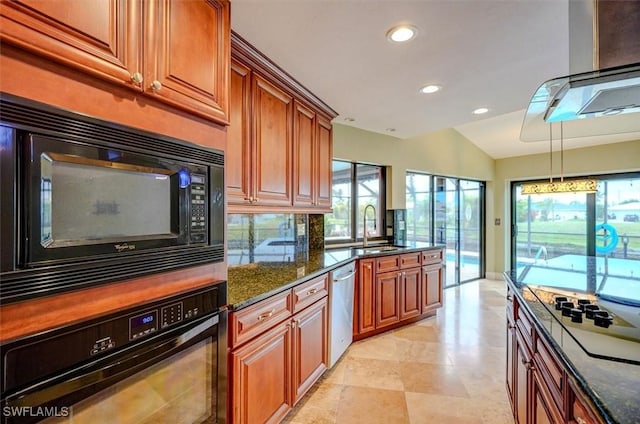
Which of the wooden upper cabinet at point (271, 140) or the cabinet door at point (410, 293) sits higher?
the wooden upper cabinet at point (271, 140)

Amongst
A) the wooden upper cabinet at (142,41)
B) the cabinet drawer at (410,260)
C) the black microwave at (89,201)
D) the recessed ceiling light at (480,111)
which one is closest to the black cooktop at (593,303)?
the cabinet drawer at (410,260)

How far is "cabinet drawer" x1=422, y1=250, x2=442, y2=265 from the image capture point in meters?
3.63

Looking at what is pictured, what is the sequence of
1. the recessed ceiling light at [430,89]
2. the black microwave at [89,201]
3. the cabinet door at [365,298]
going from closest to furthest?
the black microwave at [89,201] → the recessed ceiling light at [430,89] → the cabinet door at [365,298]

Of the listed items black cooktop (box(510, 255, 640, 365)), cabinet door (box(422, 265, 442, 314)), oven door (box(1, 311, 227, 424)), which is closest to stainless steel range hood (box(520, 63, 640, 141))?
black cooktop (box(510, 255, 640, 365))

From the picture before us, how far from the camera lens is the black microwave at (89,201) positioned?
690 millimetres

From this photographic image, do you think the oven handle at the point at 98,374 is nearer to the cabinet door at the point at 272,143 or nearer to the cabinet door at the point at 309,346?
the cabinet door at the point at 309,346

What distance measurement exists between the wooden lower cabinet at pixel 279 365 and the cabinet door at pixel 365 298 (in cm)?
75

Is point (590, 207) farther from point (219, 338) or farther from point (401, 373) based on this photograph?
point (219, 338)

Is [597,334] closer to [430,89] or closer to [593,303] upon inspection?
[593,303]

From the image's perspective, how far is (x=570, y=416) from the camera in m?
0.92

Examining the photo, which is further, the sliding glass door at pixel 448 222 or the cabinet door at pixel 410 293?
the sliding glass door at pixel 448 222

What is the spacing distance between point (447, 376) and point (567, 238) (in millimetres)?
4276

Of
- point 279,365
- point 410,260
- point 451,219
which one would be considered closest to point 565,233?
point 451,219

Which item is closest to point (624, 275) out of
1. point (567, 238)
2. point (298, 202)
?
point (298, 202)
